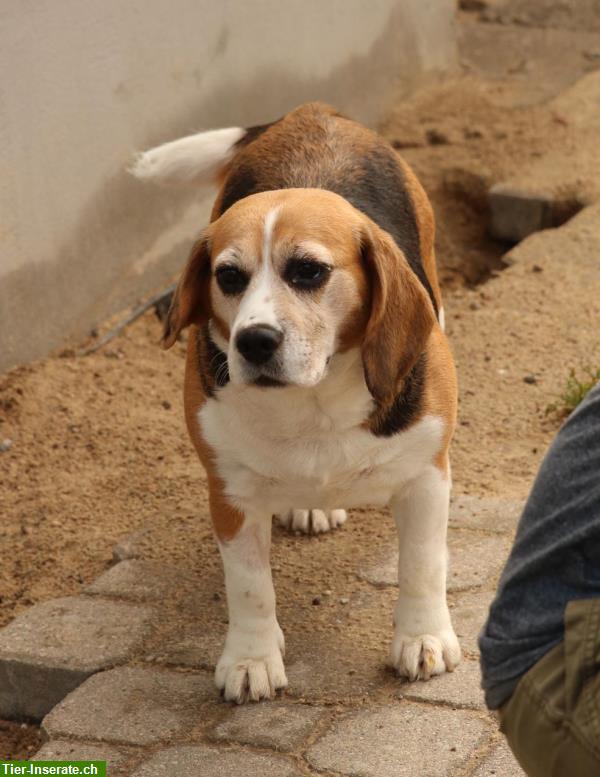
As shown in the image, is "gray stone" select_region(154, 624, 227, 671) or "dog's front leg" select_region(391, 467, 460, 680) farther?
"gray stone" select_region(154, 624, 227, 671)

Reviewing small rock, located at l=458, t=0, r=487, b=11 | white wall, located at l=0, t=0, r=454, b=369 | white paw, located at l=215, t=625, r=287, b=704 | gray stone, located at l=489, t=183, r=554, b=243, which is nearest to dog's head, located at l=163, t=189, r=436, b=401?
white paw, located at l=215, t=625, r=287, b=704

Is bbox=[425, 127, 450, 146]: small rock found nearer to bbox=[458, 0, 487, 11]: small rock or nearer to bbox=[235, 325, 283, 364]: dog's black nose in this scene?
bbox=[458, 0, 487, 11]: small rock

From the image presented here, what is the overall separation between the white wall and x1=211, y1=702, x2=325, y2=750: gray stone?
2.37 meters

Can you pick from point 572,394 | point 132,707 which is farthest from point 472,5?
point 132,707

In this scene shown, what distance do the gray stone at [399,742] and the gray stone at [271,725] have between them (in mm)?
68

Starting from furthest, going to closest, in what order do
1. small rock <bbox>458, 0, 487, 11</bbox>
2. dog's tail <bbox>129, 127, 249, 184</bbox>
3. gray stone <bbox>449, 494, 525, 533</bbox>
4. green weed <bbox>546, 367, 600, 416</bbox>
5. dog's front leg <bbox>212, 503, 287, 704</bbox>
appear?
small rock <bbox>458, 0, 487, 11</bbox>
green weed <bbox>546, 367, 600, 416</bbox>
dog's tail <bbox>129, 127, 249, 184</bbox>
gray stone <bbox>449, 494, 525, 533</bbox>
dog's front leg <bbox>212, 503, 287, 704</bbox>

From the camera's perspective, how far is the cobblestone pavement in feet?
9.22

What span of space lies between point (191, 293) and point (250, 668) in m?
0.91

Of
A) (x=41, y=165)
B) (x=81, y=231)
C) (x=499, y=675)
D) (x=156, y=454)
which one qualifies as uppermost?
(x=499, y=675)

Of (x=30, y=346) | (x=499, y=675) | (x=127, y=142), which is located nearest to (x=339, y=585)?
(x=499, y=675)

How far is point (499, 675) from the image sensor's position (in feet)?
6.42

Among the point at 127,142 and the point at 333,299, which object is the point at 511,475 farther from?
the point at 127,142

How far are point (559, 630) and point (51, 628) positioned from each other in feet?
6.41

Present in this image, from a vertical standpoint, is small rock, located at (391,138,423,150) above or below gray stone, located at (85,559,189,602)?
below
